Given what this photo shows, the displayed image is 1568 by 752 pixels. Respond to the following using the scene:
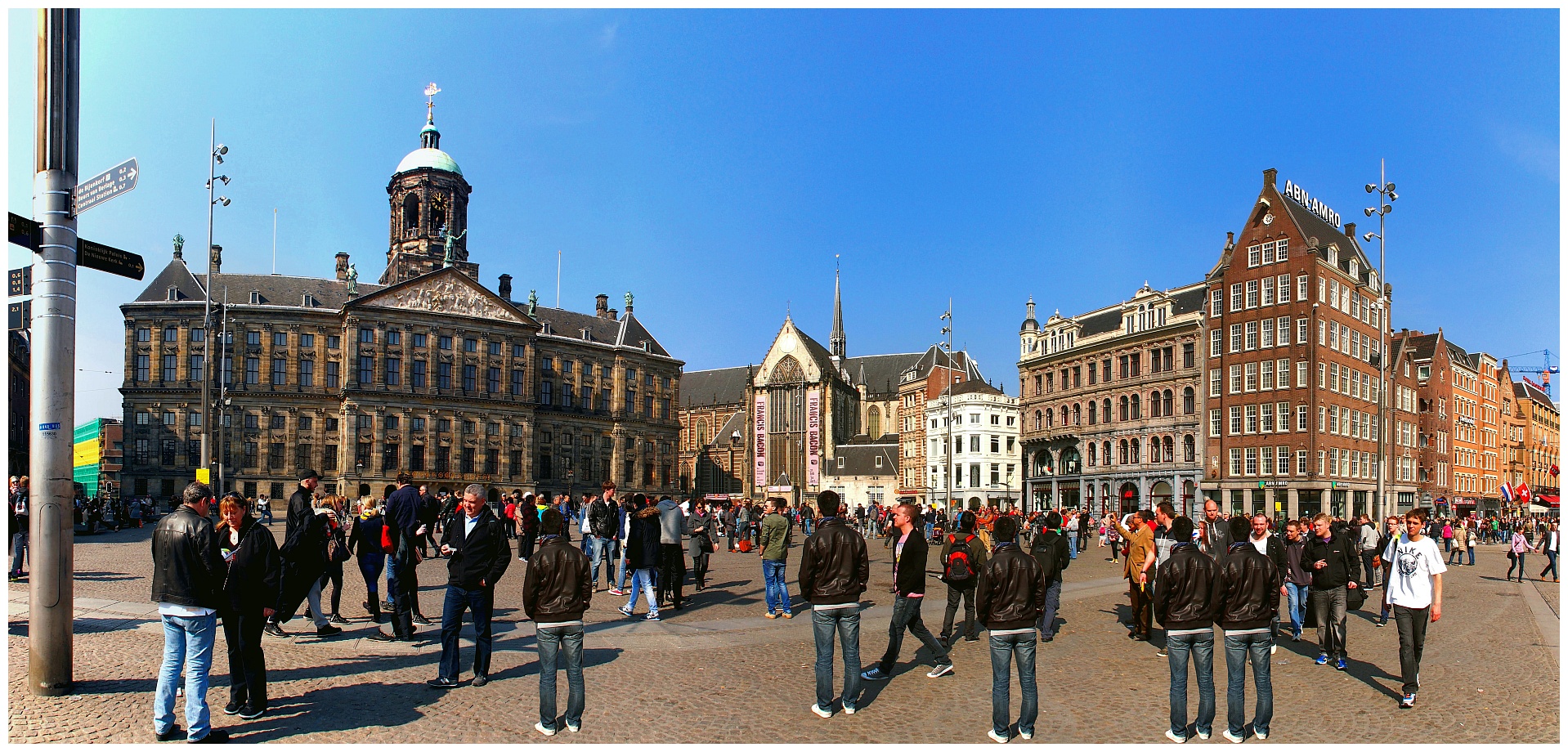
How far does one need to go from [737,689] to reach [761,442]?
306ft

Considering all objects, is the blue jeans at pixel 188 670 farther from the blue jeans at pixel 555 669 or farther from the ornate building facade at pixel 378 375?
the ornate building facade at pixel 378 375

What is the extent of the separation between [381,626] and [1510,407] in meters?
105

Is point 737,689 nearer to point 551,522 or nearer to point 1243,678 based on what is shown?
point 551,522

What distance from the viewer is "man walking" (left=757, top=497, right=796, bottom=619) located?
14.1m

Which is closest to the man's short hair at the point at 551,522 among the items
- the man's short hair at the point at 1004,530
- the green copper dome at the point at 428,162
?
the man's short hair at the point at 1004,530

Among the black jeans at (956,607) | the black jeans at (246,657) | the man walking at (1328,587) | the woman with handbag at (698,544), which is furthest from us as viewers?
the woman with handbag at (698,544)

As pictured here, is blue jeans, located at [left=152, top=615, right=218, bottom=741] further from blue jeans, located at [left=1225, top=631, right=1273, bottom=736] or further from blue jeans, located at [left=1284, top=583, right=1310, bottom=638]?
blue jeans, located at [left=1284, top=583, right=1310, bottom=638]

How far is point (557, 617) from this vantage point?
25.4 feet

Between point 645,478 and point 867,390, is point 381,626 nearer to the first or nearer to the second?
point 645,478

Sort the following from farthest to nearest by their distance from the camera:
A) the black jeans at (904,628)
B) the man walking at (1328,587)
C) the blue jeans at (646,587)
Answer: the blue jeans at (646,587) → the man walking at (1328,587) → the black jeans at (904,628)

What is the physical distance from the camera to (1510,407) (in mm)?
90062

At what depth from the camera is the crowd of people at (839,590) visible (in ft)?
24.7

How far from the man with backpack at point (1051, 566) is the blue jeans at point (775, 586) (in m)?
3.62

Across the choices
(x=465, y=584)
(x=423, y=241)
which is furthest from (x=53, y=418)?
(x=423, y=241)
